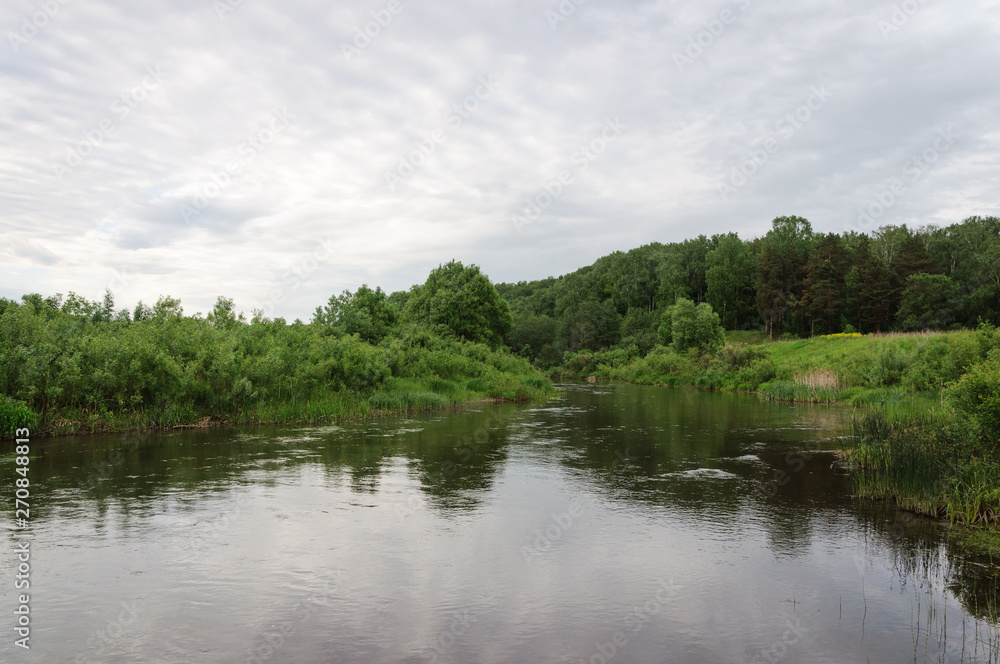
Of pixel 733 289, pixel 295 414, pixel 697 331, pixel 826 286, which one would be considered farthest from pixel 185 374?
pixel 733 289

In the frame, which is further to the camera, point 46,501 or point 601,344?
point 601,344

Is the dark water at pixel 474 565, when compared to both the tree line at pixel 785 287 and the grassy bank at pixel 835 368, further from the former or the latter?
the tree line at pixel 785 287

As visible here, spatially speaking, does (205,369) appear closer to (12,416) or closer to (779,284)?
(12,416)

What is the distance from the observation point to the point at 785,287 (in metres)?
86.4

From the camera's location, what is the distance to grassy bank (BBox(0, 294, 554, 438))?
734 inches

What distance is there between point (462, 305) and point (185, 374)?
3234 centimetres

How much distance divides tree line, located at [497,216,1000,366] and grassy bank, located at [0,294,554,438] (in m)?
42.3

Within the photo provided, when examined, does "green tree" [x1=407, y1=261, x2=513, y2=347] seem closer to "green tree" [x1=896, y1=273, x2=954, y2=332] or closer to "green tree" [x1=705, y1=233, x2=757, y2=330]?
"green tree" [x1=896, y1=273, x2=954, y2=332]

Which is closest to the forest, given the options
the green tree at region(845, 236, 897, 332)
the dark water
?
the dark water

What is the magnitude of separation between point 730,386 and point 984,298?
2937cm

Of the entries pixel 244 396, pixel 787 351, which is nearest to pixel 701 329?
pixel 787 351

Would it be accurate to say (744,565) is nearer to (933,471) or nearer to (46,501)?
(933,471)

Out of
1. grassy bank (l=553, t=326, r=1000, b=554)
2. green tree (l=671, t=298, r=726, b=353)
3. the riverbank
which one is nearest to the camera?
grassy bank (l=553, t=326, r=1000, b=554)

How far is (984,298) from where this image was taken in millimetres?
59312
